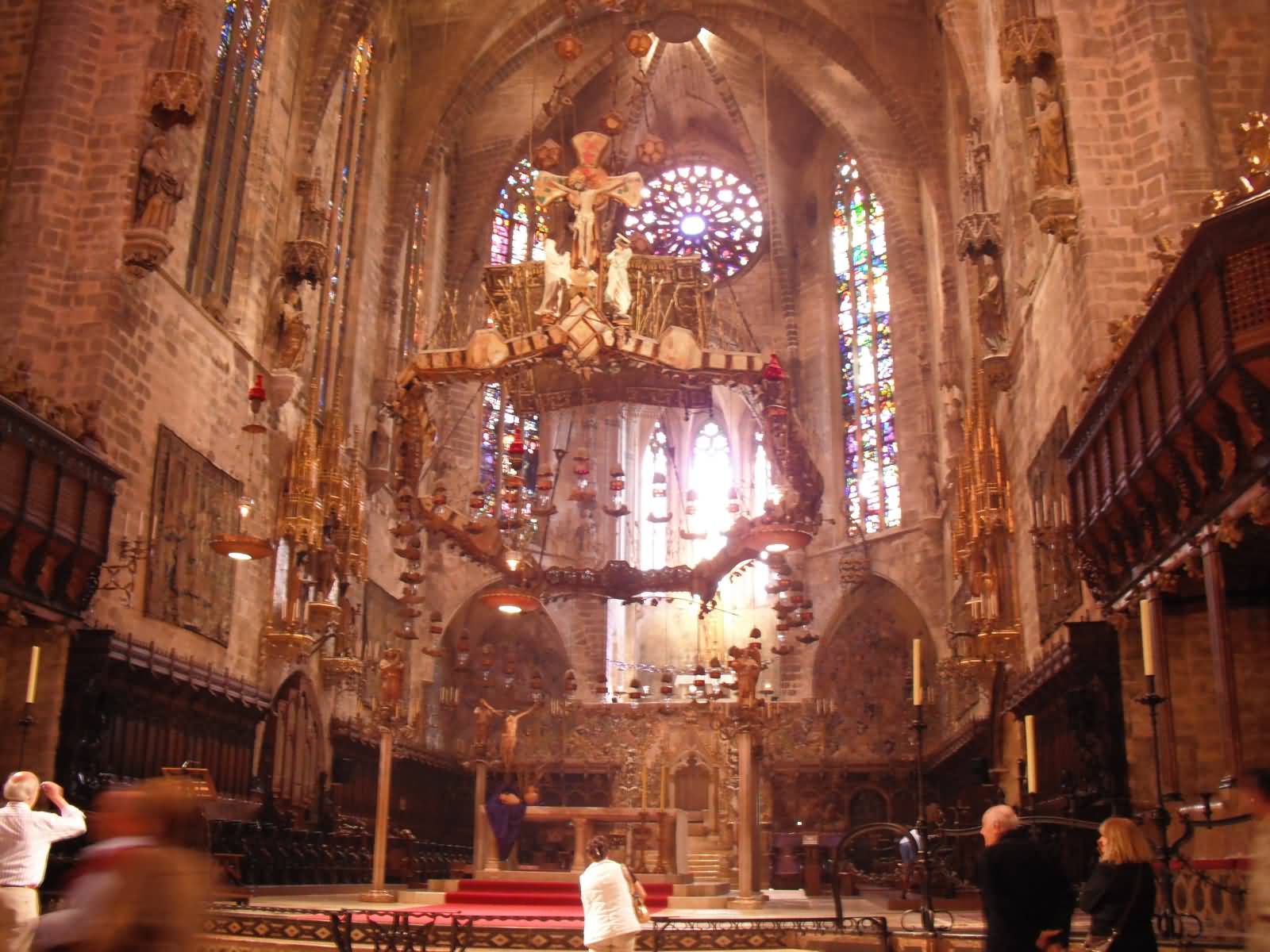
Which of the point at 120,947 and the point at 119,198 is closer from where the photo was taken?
the point at 120,947

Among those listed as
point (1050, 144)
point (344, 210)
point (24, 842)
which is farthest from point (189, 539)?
point (1050, 144)

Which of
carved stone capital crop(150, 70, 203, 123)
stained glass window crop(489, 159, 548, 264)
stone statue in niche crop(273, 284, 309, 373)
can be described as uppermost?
stained glass window crop(489, 159, 548, 264)

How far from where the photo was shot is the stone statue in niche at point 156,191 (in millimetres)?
15352

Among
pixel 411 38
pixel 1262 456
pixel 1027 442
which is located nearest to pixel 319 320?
pixel 411 38

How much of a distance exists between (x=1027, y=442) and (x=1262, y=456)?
345 inches

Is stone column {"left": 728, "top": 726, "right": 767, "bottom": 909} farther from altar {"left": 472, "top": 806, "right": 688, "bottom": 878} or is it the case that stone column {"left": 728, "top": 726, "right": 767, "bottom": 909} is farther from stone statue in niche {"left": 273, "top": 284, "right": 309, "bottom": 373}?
stone statue in niche {"left": 273, "top": 284, "right": 309, "bottom": 373}

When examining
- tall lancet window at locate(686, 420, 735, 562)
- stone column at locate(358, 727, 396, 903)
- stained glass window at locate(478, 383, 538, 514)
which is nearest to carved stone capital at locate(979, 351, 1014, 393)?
stone column at locate(358, 727, 396, 903)

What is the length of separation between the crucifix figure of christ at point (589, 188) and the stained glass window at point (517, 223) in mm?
14773

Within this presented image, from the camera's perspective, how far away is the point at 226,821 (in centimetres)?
1648

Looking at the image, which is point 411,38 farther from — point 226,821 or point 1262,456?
point 1262,456

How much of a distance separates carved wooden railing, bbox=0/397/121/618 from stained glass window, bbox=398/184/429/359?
12.3 meters

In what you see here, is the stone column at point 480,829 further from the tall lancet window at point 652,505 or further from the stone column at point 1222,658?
the tall lancet window at point 652,505

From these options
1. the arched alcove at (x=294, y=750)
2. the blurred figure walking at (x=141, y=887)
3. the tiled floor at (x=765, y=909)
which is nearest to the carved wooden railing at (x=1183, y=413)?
the tiled floor at (x=765, y=909)

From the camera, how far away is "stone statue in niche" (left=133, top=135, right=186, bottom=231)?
50.4 feet
